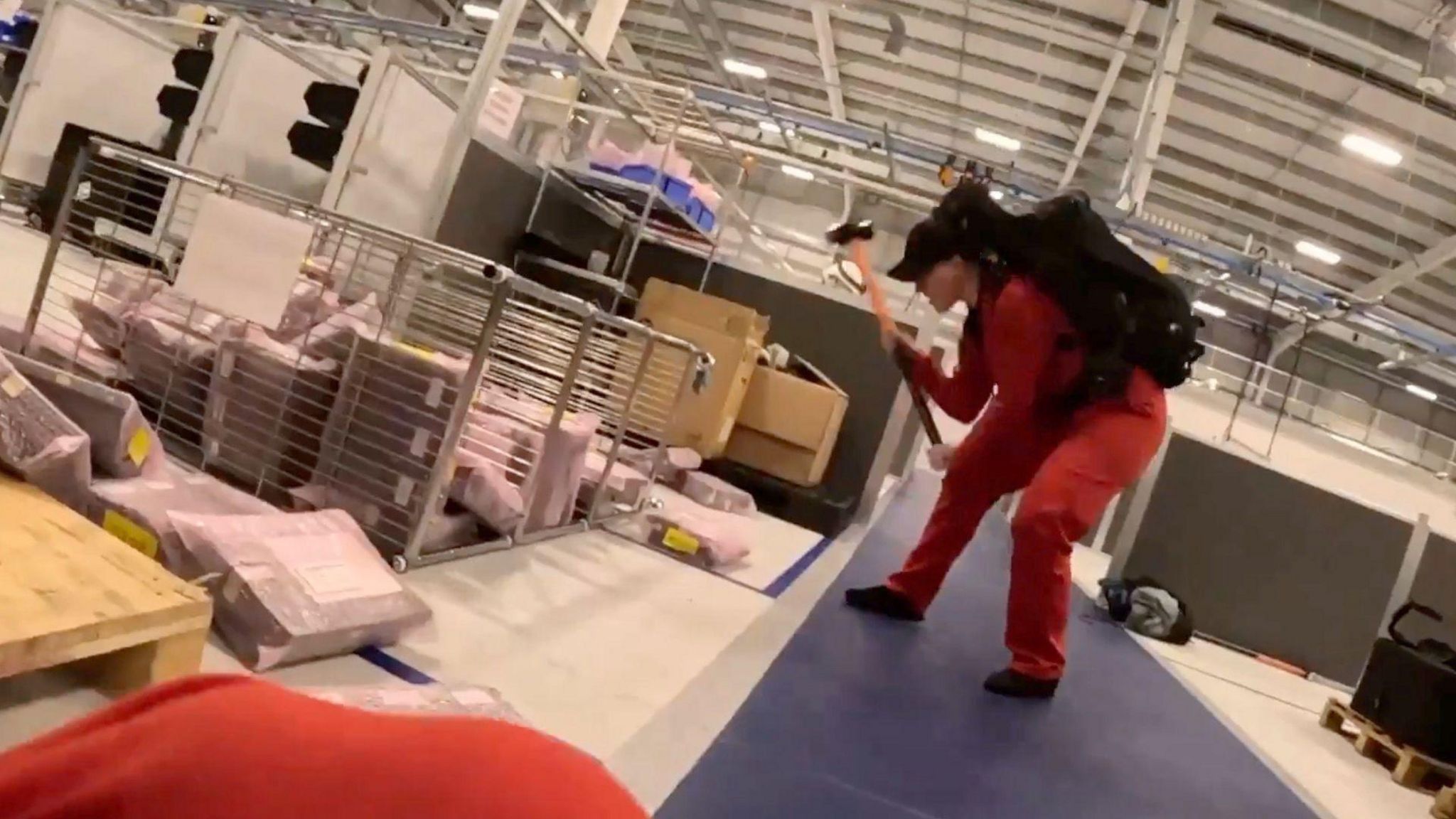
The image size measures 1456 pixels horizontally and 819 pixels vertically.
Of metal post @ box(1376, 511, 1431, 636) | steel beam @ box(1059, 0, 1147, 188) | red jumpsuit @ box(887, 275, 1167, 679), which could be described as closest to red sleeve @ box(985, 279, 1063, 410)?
red jumpsuit @ box(887, 275, 1167, 679)

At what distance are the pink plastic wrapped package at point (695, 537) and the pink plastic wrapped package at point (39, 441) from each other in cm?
153

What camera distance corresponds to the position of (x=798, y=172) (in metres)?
11.1

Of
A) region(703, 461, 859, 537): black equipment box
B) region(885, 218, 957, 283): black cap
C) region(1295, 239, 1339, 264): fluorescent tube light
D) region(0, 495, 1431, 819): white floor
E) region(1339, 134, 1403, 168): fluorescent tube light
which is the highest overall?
region(1295, 239, 1339, 264): fluorescent tube light

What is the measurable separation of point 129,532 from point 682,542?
1.49 m

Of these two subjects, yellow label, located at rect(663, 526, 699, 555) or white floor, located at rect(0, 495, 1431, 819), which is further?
yellow label, located at rect(663, 526, 699, 555)

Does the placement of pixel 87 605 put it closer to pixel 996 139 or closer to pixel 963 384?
pixel 963 384

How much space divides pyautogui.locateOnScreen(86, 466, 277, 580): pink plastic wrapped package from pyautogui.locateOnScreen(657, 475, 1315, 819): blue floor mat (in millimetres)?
655

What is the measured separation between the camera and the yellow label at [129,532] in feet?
4.11

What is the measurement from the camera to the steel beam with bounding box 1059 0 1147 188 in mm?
6918

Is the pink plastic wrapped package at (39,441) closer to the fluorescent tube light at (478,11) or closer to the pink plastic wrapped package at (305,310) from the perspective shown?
the pink plastic wrapped package at (305,310)

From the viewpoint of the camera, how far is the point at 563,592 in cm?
194

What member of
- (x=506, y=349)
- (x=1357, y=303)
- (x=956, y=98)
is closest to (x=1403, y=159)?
(x=1357, y=303)

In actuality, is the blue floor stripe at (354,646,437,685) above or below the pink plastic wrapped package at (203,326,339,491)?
below

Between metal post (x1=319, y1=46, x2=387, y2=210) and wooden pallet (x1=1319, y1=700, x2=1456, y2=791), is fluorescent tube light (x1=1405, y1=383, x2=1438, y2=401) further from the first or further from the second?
metal post (x1=319, y1=46, x2=387, y2=210)
